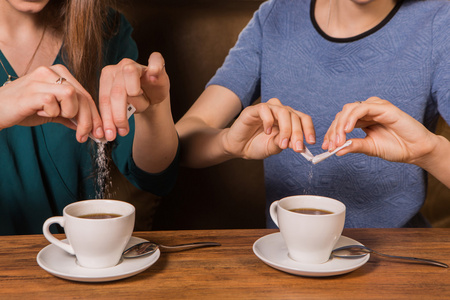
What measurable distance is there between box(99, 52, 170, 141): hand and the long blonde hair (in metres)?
0.33

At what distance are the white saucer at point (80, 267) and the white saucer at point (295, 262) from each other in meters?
0.18

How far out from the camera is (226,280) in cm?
69

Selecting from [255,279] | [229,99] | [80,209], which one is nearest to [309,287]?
[255,279]

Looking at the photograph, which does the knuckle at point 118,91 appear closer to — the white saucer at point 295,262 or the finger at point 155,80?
the finger at point 155,80

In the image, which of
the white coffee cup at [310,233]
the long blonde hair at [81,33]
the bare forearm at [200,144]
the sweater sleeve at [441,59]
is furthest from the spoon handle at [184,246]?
the sweater sleeve at [441,59]

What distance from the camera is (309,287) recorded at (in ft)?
2.25

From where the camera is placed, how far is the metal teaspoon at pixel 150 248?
760mm

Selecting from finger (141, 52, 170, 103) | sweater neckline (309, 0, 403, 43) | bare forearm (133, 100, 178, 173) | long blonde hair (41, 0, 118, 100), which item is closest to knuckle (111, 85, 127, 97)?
finger (141, 52, 170, 103)

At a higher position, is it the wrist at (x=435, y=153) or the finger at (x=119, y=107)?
the finger at (x=119, y=107)

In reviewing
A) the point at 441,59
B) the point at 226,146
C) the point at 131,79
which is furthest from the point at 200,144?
the point at 441,59

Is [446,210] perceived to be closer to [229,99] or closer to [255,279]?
[229,99]

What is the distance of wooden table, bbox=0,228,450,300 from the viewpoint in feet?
2.15

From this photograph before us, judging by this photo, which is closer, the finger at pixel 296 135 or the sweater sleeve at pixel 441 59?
the finger at pixel 296 135

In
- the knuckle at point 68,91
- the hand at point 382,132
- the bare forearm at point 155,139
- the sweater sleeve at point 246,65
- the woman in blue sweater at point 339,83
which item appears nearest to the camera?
the knuckle at point 68,91
